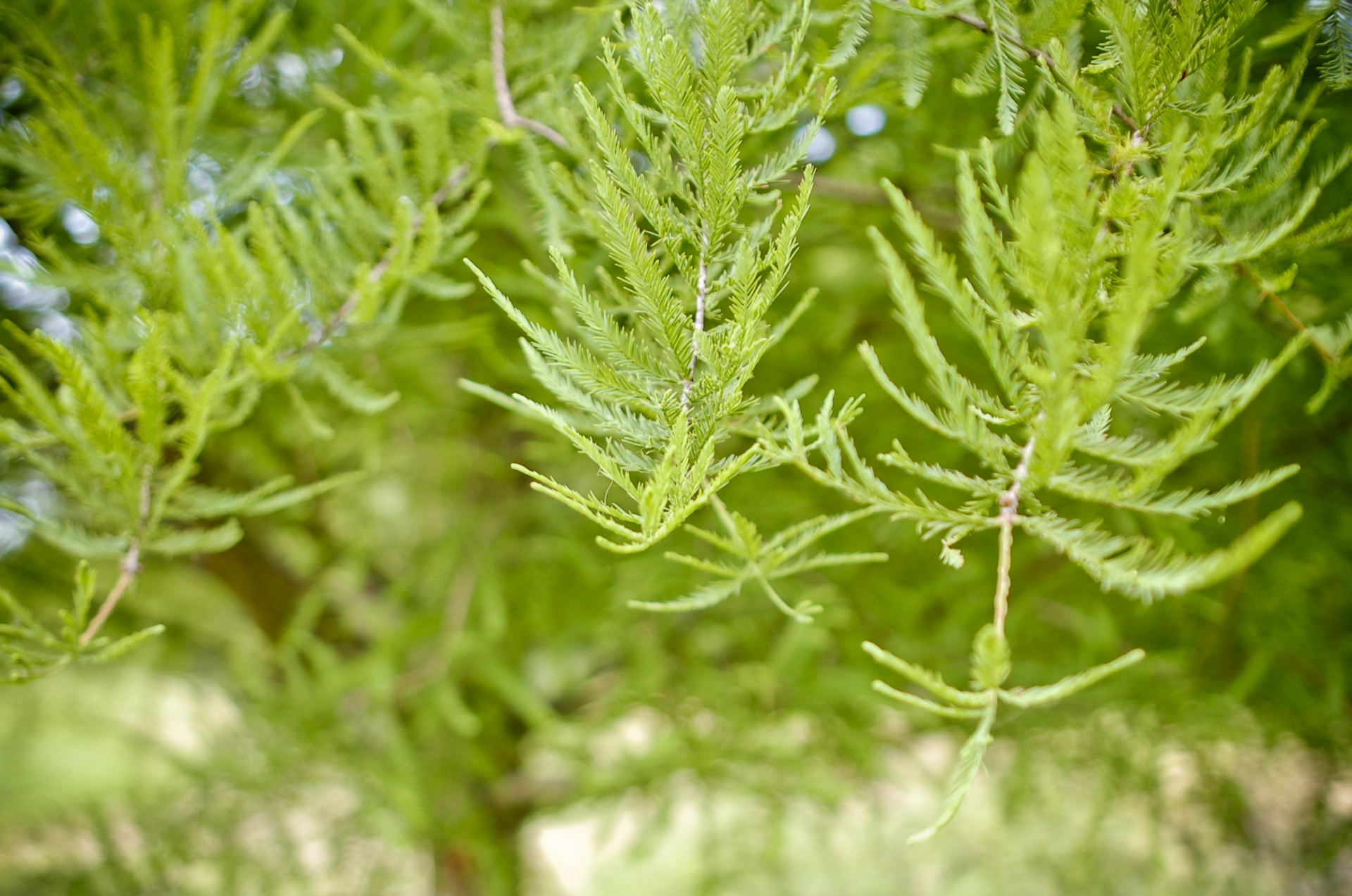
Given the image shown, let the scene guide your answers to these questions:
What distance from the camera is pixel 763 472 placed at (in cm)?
81

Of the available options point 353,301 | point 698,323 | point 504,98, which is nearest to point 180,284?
Answer: point 353,301

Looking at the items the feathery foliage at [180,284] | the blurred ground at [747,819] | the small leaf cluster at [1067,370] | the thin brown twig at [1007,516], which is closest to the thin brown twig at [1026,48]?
the small leaf cluster at [1067,370]

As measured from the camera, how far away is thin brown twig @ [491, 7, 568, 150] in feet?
1.30

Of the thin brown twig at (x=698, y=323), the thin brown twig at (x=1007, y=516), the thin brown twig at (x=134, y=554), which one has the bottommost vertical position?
the thin brown twig at (x=134, y=554)

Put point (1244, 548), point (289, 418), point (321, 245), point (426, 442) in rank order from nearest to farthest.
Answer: point (1244, 548) < point (321, 245) < point (289, 418) < point (426, 442)

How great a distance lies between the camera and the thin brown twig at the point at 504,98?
0.40 m

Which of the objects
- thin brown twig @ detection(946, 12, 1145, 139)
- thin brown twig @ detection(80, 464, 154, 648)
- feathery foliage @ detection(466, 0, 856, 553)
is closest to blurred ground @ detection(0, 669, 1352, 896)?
thin brown twig @ detection(80, 464, 154, 648)

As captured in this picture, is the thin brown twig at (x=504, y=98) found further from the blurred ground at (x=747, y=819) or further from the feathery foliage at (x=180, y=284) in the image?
the blurred ground at (x=747, y=819)

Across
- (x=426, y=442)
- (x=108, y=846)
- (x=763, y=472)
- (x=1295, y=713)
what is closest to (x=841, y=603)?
(x=763, y=472)

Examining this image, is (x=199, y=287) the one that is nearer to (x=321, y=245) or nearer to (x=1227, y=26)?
→ (x=321, y=245)

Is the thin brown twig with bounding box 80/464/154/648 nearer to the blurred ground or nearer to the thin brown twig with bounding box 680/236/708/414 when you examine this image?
Result: the thin brown twig with bounding box 680/236/708/414

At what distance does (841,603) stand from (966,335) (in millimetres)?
331

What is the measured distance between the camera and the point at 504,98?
0.44 meters

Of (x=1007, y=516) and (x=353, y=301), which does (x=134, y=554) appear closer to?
(x=353, y=301)
